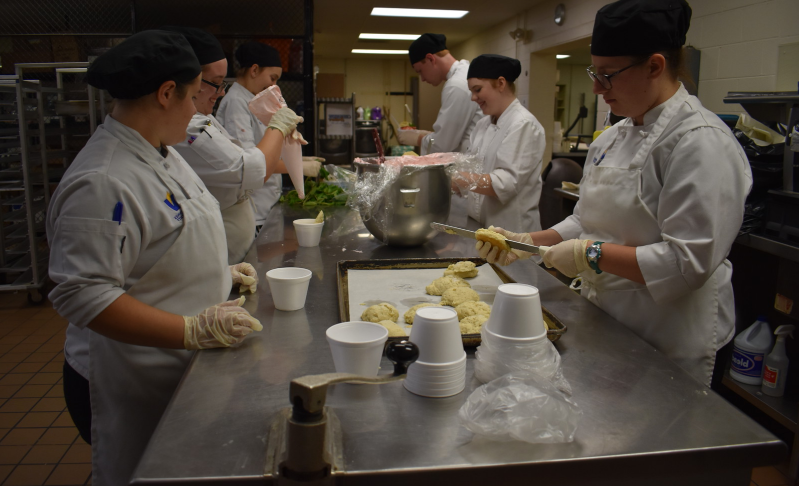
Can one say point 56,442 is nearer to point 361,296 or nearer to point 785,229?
point 361,296

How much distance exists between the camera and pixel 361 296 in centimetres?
167

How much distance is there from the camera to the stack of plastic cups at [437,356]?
101 cm

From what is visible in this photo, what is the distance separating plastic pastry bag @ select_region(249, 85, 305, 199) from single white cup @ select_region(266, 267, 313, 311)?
3.96 ft

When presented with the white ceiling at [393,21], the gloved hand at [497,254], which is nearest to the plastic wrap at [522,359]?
the gloved hand at [497,254]

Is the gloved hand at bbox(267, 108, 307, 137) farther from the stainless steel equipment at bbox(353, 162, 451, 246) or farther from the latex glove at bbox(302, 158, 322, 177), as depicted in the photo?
the latex glove at bbox(302, 158, 322, 177)

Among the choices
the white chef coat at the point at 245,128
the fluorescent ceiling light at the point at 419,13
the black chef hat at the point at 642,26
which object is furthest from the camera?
the fluorescent ceiling light at the point at 419,13

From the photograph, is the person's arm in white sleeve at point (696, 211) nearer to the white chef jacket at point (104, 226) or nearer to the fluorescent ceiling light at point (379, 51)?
the white chef jacket at point (104, 226)

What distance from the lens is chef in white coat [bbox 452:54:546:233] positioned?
9.46ft

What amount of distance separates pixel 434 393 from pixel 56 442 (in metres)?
2.43

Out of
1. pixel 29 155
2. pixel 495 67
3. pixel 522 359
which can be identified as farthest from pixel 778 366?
pixel 29 155

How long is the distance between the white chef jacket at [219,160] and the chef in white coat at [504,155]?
1.03 metres

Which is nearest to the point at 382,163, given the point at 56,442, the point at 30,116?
the point at 56,442

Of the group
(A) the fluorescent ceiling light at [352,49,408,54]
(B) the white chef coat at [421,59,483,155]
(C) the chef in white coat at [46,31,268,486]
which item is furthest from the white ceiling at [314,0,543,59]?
(C) the chef in white coat at [46,31,268,486]

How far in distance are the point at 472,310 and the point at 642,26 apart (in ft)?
2.75
